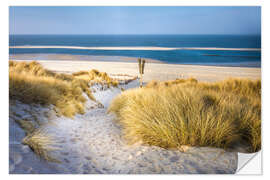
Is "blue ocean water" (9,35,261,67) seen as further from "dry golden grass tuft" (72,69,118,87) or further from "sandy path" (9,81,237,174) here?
"sandy path" (9,81,237,174)

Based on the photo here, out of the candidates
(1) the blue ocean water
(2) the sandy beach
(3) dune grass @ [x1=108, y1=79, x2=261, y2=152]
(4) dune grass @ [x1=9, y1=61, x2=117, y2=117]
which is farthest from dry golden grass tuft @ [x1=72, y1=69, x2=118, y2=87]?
(3) dune grass @ [x1=108, y1=79, x2=261, y2=152]

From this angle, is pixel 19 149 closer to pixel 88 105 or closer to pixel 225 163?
pixel 225 163

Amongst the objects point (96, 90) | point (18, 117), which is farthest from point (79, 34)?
point (96, 90)

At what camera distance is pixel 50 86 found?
3.62 meters

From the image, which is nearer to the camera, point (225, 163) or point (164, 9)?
point (225, 163)

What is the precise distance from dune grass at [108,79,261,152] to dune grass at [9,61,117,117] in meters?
1.06

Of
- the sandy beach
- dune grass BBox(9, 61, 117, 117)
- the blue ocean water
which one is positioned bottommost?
dune grass BBox(9, 61, 117, 117)

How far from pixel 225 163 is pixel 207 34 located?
1.71 m

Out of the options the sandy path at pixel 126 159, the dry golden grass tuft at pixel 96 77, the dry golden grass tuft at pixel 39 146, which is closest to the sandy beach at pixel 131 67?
the dry golden grass tuft at pixel 96 77

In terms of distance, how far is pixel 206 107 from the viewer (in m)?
2.54

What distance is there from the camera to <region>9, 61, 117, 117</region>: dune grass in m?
2.76

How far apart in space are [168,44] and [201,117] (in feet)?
4.23
